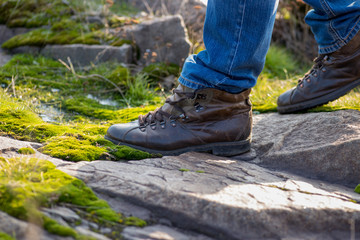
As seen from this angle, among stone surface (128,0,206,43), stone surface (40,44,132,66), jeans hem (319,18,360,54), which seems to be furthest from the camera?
stone surface (128,0,206,43)

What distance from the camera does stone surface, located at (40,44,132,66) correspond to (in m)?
4.91

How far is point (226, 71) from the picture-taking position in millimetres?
1956

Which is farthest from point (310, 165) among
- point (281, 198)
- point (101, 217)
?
point (101, 217)

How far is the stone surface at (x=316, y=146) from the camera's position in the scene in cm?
203

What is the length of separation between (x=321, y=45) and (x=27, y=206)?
2.21m

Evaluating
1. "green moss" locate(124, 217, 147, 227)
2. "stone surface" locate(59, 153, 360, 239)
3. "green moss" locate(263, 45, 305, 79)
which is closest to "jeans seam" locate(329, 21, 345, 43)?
"stone surface" locate(59, 153, 360, 239)

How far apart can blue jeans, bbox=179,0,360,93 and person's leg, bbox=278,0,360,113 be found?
2.0 inches

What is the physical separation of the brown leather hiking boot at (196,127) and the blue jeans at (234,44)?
0.10m

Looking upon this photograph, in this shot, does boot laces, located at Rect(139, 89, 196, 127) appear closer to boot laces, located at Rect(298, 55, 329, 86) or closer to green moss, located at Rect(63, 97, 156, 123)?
green moss, located at Rect(63, 97, 156, 123)

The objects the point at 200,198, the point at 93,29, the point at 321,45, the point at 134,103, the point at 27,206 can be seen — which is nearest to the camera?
the point at 27,206

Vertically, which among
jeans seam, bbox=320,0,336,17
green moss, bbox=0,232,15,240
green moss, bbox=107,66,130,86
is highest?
jeans seam, bbox=320,0,336,17

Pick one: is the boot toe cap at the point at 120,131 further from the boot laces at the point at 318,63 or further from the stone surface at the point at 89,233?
the boot laces at the point at 318,63

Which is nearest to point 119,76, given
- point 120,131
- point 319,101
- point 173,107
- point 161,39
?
point 161,39

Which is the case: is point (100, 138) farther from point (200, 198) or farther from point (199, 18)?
point (199, 18)
